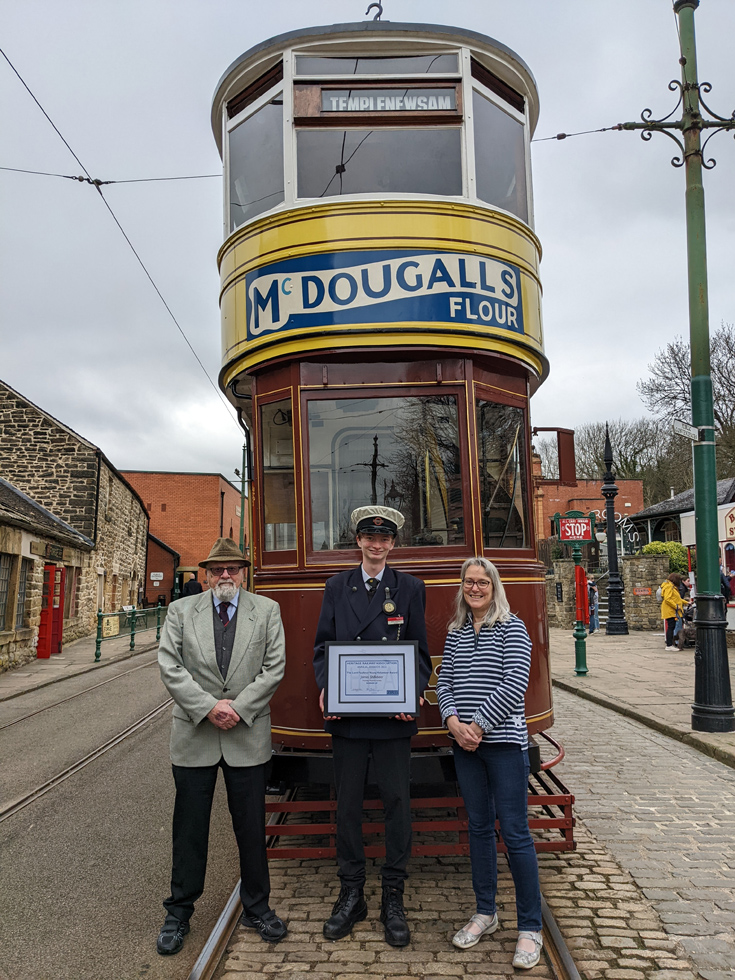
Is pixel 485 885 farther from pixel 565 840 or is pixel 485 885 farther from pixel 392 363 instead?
pixel 392 363

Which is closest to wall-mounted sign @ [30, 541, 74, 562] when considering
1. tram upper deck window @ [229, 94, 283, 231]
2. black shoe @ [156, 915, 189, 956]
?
tram upper deck window @ [229, 94, 283, 231]

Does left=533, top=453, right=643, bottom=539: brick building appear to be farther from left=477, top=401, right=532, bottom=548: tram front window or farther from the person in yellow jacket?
left=477, top=401, right=532, bottom=548: tram front window

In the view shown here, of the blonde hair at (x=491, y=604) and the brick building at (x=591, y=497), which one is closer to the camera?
the blonde hair at (x=491, y=604)

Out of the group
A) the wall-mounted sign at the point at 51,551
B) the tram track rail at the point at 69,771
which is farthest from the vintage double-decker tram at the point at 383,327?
the wall-mounted sign at the point at 51,551

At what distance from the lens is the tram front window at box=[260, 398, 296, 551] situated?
185 inches

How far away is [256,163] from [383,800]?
13.3ft

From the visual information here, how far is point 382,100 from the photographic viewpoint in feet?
16.2

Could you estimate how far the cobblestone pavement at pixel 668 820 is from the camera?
3820 millimetres

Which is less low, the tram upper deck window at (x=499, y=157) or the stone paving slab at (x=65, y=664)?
the tram upper deck window at (x=499, y=157)

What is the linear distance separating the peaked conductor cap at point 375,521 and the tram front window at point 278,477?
0.81 metres

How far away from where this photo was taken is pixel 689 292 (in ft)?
29.0

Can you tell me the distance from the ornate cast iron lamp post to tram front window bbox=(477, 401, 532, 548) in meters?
15.6

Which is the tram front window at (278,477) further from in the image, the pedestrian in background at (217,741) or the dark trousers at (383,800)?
the dark trousers at (383,800)

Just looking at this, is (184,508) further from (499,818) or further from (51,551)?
(499,818)
